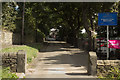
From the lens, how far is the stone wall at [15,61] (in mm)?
8273

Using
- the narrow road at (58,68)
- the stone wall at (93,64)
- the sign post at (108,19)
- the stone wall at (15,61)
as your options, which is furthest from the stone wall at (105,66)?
the stone wall at (15,61)

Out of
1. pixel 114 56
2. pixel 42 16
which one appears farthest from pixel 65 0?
pixel 114 56

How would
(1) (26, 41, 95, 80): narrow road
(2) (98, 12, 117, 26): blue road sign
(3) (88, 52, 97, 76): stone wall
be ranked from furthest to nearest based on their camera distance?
(2) (98, 12, 117, 26): blue road sign, (1) (26, 41, 95, 80): narrow road, (3) (88, 52, 97, 76): stone wall

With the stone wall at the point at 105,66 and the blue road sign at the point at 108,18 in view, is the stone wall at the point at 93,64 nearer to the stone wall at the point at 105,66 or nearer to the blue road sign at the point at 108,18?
the stone wall at the point at 105,66

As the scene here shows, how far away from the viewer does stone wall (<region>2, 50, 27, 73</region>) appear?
827cm

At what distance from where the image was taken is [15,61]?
328 inches

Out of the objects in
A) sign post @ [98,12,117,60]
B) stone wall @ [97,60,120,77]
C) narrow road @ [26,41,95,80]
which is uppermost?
sign post @ [98,12,117,60]

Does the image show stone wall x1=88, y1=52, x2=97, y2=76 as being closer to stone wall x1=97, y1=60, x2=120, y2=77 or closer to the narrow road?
stone wall x1=97, y1=60, x2=120, y2=77

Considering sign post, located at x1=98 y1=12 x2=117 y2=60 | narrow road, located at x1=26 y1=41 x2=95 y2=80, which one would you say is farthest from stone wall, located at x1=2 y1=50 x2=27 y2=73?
sign post, located at x1=98 y1=12 x2=117 y2=60

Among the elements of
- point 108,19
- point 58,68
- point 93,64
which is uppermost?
point 108,19

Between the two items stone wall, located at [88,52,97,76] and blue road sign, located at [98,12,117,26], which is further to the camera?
blue road sign, located at [98,12,117,26]

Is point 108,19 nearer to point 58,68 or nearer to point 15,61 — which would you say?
point 58,68

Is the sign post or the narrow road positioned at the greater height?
the sign post

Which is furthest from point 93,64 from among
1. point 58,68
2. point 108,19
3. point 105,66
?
point 108,19
